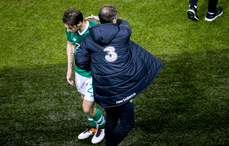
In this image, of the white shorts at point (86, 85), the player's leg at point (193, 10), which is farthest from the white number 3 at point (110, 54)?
the player's leg at point (193, 10)

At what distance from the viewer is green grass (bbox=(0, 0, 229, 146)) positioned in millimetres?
3455

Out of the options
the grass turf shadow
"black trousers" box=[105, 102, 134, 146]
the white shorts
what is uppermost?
the white shorts

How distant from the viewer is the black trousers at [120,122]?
260 centimetres

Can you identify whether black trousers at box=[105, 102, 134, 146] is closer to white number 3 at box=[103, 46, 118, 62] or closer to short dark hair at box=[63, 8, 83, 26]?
white number 3 at box=[103, 46, 118, 62]

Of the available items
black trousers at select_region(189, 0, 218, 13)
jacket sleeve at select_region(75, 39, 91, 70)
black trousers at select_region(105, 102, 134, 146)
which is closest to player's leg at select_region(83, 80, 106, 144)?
black trousers at select_region(105, 102, 134, 146)

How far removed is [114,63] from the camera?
2336 millimetres

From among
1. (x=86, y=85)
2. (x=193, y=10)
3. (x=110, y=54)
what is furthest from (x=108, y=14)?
(x=193, y=10)

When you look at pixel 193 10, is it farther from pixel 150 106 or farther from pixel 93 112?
pixel 93 112

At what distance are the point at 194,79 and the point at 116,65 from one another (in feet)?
7.40

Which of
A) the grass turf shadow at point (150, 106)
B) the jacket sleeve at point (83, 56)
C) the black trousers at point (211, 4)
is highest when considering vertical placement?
the jacket sleeve at point (83, 56)

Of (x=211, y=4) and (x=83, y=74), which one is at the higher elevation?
(x=211, y=4)

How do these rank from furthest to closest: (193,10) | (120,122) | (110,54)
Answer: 1. (193,10)
2. (120,122)
3. (110,54)

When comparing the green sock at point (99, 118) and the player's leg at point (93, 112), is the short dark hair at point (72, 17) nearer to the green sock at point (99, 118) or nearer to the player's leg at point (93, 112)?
the player's leg at point (93, 112)

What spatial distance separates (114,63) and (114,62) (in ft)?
0.03
